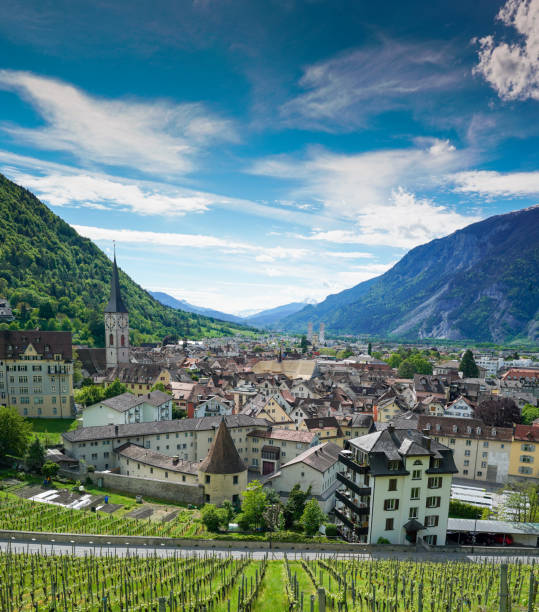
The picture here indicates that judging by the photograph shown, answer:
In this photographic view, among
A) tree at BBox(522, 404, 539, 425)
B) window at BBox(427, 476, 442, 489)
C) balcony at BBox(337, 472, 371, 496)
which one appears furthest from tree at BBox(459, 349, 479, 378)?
balcony at BBox(337, 472, 371, 496)

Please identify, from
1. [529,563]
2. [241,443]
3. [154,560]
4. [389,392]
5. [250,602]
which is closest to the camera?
[250,602]

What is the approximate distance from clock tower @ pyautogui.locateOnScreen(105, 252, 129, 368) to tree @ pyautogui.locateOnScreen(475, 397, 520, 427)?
99.5 m

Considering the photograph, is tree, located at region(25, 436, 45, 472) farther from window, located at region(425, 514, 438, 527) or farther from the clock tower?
the clock tower

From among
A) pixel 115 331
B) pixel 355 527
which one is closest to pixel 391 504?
pixel 355 527

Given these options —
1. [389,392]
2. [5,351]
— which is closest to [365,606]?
[5,351]

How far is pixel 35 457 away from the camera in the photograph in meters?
58.2

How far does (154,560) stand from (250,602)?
11073mm

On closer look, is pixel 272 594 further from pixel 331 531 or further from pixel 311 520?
pixel 331 531

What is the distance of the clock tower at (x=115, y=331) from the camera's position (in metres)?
130

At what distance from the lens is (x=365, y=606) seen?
95.7ft

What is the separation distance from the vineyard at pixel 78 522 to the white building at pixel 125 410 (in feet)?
80.8

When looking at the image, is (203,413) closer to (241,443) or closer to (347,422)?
(241,443)

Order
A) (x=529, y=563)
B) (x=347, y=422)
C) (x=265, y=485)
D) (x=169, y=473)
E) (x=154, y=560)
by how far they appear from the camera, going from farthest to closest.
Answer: (x=347, y=422)
(x=265, y=485)
(x=169, y=473)
(x=529, y=563)
(x=154, y=560)

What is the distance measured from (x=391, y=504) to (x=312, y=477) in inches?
622
